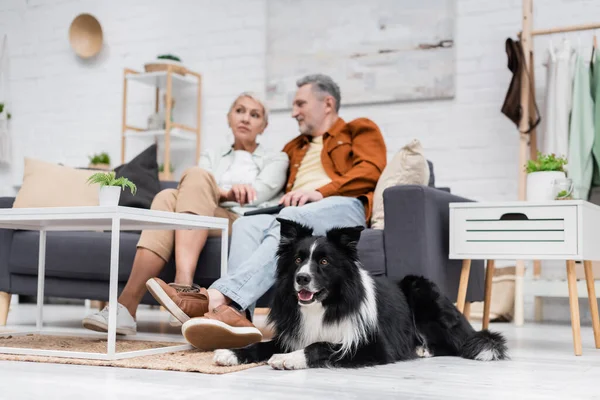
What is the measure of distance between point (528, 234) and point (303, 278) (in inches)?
41.0

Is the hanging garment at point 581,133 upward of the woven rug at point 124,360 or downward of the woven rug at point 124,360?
upward

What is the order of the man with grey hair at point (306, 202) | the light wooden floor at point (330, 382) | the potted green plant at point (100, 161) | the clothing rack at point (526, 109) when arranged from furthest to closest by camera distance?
1. the potted green plant at point (100, 161)
2. the clothing rack at point (526, 109)
3. the man with grey hair at point (306, 202)
4. the light wooden floor at point (330, 382)

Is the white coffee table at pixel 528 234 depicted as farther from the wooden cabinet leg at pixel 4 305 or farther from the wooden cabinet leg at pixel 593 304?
the wooden cabinet leg at pixel 4 305

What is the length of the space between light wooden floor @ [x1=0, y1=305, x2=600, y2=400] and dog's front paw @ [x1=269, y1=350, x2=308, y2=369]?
3 cm

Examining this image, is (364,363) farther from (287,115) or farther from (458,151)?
(287,115)

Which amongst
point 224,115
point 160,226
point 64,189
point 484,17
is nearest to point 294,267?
point 160,226

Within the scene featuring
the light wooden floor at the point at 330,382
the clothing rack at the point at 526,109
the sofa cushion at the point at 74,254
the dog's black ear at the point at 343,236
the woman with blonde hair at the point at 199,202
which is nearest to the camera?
the light wooden floor at the point at 330,382

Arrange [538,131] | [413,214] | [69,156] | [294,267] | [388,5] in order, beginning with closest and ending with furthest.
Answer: [294,267]
[413,214]
[538,131]
[388,5]
[69,156]

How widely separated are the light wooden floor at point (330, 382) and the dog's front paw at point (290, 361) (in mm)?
33

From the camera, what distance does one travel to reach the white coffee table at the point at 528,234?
104 inches

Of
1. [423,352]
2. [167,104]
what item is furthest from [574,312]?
[167,104]

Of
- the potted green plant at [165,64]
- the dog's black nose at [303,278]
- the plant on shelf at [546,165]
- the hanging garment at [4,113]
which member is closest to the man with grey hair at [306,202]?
the dog's black nose at [303,278]

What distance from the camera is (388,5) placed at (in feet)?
16.1

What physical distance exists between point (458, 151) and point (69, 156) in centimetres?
311
